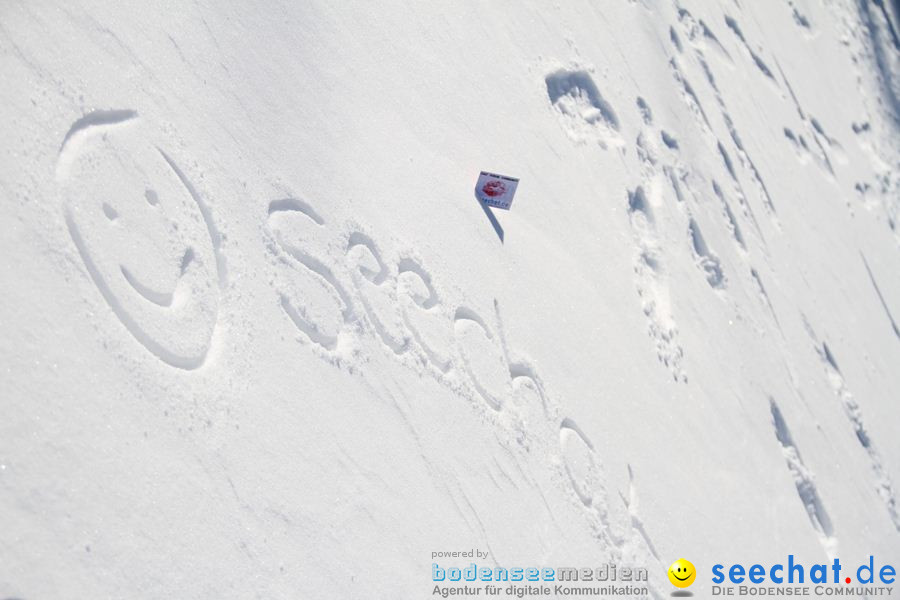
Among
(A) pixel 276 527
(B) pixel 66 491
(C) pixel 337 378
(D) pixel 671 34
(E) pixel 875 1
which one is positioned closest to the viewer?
(B) pixel 66 491

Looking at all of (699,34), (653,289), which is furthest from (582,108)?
(699,34)

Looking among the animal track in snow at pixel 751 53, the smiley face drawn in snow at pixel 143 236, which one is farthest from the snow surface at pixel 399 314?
the animal track in snow at pixel 751 53

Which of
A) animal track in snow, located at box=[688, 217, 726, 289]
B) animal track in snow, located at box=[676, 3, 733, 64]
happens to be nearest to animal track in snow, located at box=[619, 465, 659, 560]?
animal track in snow, located at box=[688, 217, 726, 289]

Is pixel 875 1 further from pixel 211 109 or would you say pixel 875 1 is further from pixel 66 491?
pixel 66 491

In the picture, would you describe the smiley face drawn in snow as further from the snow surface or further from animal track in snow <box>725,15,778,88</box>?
animal track in snow <box>725,15,778,88</box>

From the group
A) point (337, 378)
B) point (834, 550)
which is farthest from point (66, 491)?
point (834, 550)

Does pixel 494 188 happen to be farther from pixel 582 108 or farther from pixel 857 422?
pixel 857 422

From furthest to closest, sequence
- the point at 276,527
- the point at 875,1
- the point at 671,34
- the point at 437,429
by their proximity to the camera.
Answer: the point at 875,1 < the point at 671,34 < the point at 437,429 < the point at 276,527
